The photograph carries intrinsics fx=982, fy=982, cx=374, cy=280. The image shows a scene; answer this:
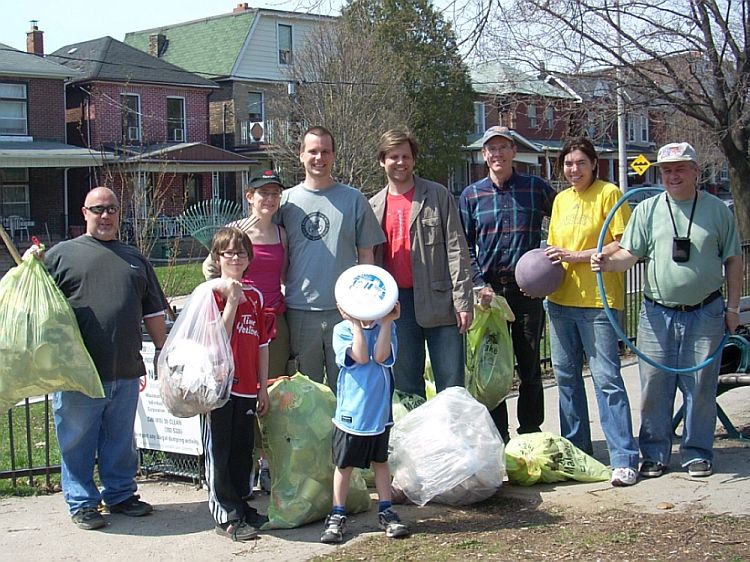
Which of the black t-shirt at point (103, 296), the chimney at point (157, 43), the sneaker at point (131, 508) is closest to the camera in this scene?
the black t-shirt at point (103, 296)

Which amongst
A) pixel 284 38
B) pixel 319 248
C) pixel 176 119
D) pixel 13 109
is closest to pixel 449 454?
pixel 319 248

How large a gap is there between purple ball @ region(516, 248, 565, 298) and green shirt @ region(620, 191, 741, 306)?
0.43 m

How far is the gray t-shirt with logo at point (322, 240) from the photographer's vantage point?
18.8 feet

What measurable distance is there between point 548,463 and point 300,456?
154 centimetres

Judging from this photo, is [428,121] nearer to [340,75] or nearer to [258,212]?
[340,75]

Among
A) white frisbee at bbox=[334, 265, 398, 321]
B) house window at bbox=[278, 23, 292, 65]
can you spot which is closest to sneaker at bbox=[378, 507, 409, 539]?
white frisbee at bbox=[334, 265, 398, 321]

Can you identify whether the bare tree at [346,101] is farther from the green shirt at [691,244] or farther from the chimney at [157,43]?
the green shirt at [691,244]

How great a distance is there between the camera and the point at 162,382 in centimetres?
498

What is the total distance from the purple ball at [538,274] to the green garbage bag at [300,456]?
1402 millimetres

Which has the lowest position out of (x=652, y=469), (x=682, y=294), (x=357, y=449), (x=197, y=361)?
(x=652, y=469)

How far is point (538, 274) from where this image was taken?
19.2 feet

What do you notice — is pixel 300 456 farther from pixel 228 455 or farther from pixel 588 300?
pixel 588 300

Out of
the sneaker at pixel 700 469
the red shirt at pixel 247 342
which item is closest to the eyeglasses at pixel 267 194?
the red shirt at pixel 247 342

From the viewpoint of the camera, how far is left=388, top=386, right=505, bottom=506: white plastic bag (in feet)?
17.5
